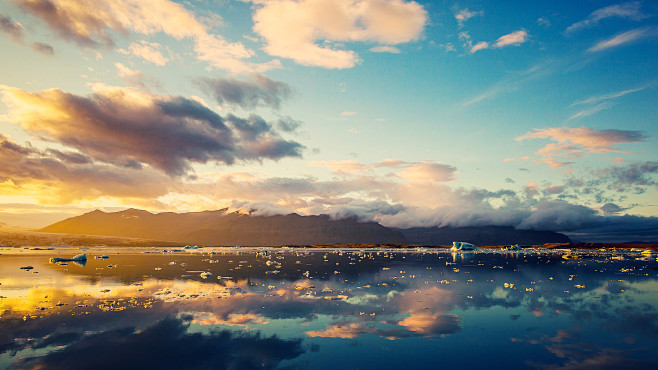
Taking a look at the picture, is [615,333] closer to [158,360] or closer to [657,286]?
[158,360]

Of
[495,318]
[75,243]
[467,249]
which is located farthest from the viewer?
[75,243]

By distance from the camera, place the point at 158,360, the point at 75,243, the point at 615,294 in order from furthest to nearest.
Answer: the point at 75,243, the point at 615,294, the point at 158,360

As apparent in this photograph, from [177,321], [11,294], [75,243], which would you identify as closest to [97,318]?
[177,321]

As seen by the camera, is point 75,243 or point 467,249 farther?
point 75,243

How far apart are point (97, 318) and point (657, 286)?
3861cm

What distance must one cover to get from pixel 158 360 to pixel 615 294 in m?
27.8

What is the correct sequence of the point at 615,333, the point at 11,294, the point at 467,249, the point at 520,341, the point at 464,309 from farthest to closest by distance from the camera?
1. the point at 467,249
2. the point at 11,294
3. the point at 464,309
4. the point at 615,333
5. the point at 520,341

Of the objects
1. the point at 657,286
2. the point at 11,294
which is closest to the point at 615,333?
the point at 657,286

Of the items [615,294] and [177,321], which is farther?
[615,294]

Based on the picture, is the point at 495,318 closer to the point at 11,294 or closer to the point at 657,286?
the point at 657,286

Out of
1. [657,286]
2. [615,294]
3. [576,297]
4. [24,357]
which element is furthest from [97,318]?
[657,286]

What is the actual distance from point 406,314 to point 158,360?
11.2m

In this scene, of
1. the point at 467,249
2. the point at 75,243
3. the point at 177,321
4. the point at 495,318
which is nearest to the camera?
the point at 177,321

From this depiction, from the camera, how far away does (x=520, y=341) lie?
44.3 feet
